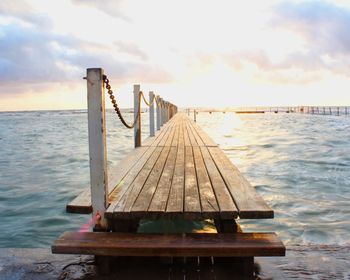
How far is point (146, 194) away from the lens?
3.63 metres

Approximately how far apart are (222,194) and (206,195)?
0.17 meters

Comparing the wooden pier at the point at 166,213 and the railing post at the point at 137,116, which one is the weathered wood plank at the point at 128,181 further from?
the railing post at the point at 137,116

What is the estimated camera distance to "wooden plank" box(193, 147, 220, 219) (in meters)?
3.04

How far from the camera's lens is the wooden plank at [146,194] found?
308 centimetres

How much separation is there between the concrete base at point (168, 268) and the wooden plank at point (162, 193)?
0.42 metres

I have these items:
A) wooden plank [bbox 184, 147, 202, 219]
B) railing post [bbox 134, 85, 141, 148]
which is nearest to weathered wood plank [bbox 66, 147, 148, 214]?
wooden plank [bbox 184, 147, 202, 219]

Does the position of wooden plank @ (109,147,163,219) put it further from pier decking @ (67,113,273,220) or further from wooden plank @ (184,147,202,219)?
wooden plank @ (184,147,202,219)

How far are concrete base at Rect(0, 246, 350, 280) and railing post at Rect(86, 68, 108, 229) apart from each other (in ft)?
1.35

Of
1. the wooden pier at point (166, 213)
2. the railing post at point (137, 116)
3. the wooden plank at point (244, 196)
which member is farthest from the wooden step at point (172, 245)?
the railing post at point (137, 116)

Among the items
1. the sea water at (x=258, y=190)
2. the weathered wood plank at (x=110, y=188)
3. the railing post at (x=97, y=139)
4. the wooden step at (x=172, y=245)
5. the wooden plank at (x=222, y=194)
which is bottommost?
the sea water at (x=258, y=190)

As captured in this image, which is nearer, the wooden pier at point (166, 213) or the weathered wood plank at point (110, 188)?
the wooden pier at point (166, 213)

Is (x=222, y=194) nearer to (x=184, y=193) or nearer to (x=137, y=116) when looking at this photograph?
(x=184, y=193)

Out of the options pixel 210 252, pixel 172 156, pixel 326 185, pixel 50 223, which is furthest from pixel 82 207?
pixel 326 185

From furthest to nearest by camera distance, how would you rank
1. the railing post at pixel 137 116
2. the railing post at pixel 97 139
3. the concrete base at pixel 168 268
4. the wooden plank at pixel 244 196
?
the railing post at pixel 137 116
the railing post at pixel 97 139
the wooden plank at pixel 244 196
the concrete base at pixel 168 268
